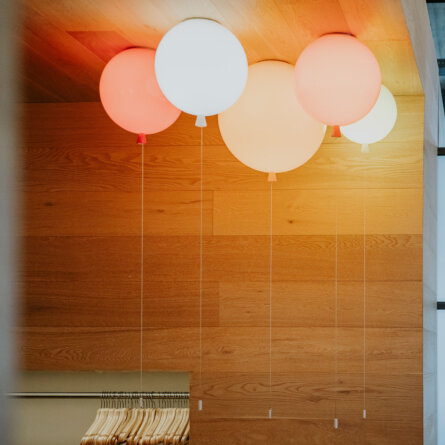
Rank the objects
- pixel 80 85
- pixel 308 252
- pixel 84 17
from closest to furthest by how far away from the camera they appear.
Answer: pixel 84 17
pixel 80 85
pixel 308 252

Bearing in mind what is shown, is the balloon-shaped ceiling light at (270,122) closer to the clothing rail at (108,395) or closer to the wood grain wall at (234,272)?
the wood grain wall at (234,272)

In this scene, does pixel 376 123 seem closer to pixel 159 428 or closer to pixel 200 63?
pixel 200 63

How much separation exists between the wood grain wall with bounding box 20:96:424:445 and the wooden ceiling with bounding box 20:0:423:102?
0.65 m

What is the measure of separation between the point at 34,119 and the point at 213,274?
1.23 m

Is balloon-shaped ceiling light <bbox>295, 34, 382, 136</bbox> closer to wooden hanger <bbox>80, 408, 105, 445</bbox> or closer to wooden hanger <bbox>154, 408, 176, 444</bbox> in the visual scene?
wooden hanger <bbox>154, 408, 176, 444</bbox>

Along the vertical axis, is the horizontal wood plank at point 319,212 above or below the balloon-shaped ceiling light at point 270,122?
below

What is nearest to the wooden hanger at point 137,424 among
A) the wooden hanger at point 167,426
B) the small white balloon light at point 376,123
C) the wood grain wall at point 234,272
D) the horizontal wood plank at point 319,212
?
the wooden hanger at point 167,426

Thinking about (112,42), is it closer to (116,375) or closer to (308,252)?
(308,252)

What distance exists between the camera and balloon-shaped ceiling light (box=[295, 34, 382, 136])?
6.32 ft

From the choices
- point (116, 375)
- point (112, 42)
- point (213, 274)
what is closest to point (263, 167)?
point (112, 42)

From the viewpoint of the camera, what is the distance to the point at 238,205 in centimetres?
306

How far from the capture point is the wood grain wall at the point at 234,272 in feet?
9.70

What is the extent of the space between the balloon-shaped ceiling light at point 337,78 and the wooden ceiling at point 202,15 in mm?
108

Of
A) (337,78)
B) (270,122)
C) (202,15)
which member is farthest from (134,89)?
(337,78)
